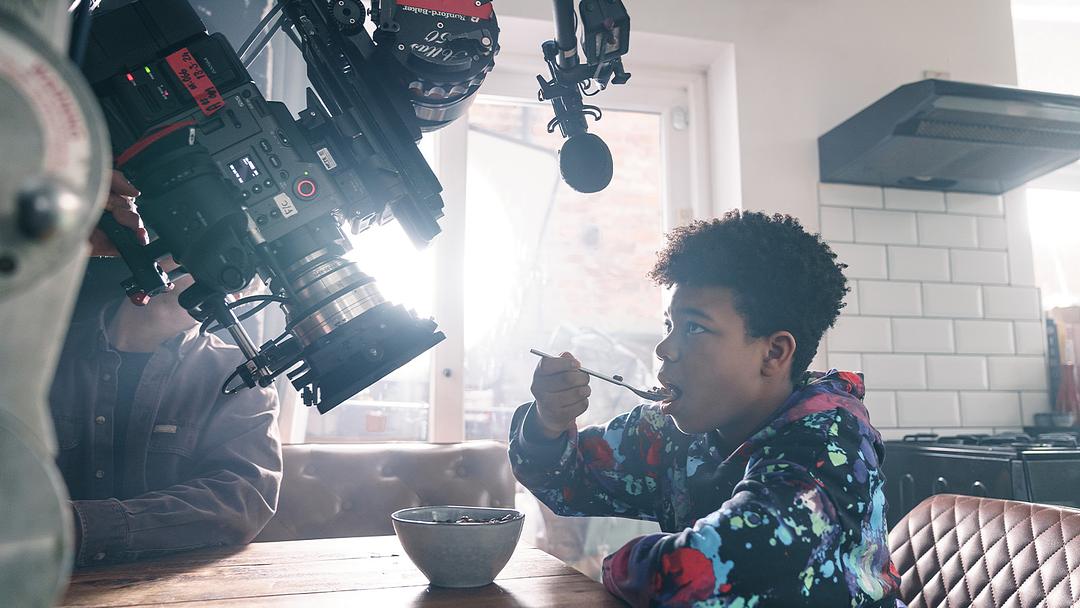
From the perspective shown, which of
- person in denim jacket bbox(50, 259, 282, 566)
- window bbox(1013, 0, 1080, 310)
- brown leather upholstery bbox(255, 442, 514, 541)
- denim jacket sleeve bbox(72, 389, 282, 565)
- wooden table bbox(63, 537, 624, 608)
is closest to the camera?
wooden table bbox(63, 537, 624, 608)

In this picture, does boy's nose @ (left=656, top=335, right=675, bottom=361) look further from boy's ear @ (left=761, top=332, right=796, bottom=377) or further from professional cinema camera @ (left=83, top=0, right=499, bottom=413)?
professional cinema camera @ (left=83, top=0, right=499, bottom=413)

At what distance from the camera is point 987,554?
3.04 feet

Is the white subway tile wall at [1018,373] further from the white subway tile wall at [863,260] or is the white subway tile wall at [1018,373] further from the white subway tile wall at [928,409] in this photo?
the white subway tile wall at [863,260]

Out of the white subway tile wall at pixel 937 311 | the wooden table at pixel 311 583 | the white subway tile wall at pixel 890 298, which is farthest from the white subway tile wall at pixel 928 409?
the wooden table at pixel 311 583

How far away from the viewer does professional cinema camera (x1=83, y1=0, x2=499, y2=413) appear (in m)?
0.62

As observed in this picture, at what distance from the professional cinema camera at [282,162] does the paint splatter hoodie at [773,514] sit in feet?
1.01

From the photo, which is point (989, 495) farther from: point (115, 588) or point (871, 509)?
Result: point (115, 588)

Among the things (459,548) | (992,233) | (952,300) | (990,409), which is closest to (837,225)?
(952,300)

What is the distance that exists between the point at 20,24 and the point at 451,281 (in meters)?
2.04

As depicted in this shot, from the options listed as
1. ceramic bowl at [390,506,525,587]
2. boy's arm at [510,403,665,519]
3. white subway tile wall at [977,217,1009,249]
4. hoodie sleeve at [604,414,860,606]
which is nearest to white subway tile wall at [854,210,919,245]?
white subway tile wall at [977,217,1009,249]

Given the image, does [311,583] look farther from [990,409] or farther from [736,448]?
[990,409]

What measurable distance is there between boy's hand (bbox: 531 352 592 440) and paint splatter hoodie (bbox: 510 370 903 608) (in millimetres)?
59

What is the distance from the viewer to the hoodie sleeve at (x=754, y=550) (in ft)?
2.19

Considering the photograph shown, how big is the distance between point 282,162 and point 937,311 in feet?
7.39
